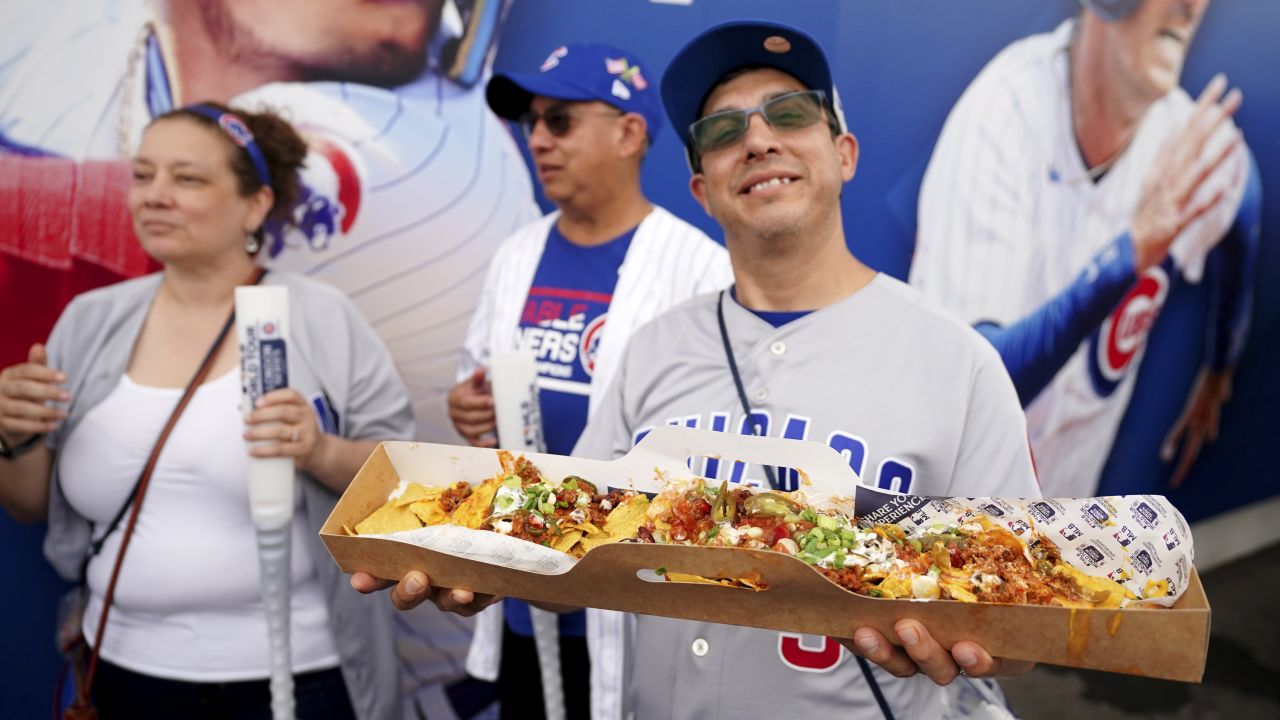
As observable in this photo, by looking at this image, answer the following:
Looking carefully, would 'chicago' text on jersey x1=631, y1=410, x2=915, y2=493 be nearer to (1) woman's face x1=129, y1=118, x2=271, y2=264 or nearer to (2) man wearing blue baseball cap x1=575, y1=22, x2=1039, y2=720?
(2) man wearing blue baseball cap x1=575, y1=22, x2=1039, y2=720

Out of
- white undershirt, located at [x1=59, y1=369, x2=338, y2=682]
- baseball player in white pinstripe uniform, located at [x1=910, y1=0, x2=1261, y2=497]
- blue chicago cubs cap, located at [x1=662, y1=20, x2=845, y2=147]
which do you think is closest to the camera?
blue chicago cubs cap, located at [x1=662, y1=20, x2=845, y2=147]

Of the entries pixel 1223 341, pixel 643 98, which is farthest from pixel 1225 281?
pixel 643 98

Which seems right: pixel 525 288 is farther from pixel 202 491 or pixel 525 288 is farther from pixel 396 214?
pixel 202 491

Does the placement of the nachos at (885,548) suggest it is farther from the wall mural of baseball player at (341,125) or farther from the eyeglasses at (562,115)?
the wall mural of baseball player at (341,125)

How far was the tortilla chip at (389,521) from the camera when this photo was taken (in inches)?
59.4

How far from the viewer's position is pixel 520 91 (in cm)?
271

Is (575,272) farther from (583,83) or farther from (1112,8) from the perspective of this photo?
(1112,8)

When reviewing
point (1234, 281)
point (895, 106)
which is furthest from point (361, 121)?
point (1234, 281)

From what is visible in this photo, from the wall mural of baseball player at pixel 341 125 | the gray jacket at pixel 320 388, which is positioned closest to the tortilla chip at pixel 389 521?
the gray jacket at pixel 320 388

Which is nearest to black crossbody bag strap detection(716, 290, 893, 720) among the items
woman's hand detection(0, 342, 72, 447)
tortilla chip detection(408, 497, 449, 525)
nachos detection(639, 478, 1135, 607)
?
nachos detection(639, 478, 1135, 607)

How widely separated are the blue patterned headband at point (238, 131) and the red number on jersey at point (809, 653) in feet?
6.15

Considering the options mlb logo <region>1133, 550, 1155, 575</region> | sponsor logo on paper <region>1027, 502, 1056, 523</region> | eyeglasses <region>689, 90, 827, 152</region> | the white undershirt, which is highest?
eyeglasses <region>689, 90, 827, 152</region>

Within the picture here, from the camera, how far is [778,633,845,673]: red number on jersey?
63.0 inches

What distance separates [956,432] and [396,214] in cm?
224
